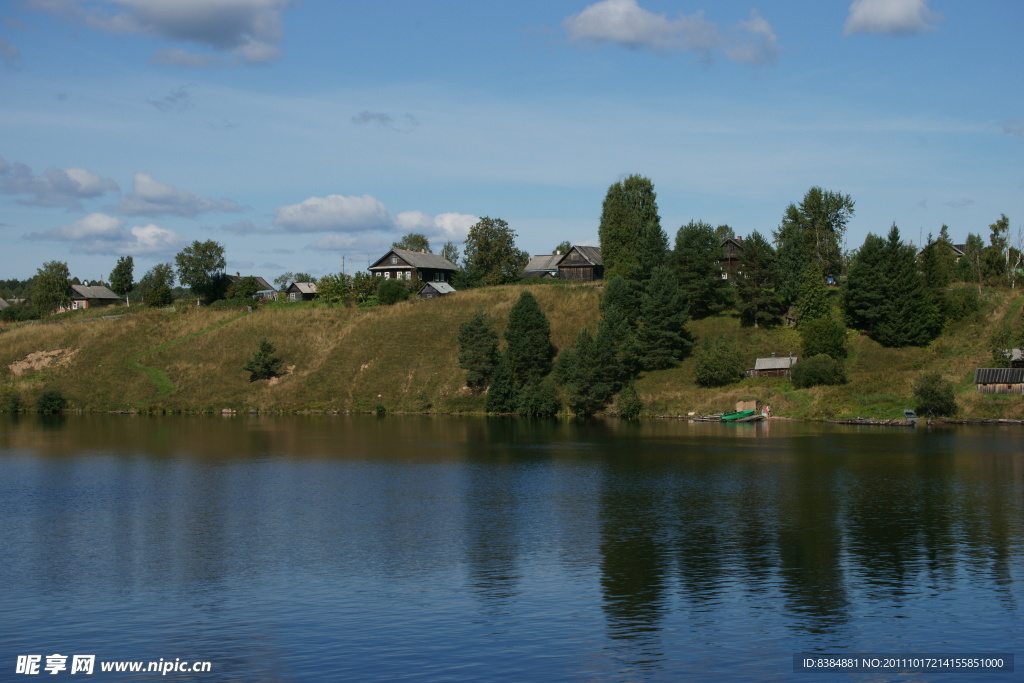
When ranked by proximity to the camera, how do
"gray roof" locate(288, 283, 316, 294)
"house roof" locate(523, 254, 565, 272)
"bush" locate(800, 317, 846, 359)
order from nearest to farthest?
1. "bush" locate(800, 317, 846, 359)
2. "gray roof" locate(288, 283, 316, 294)
3. "house roof" locate(523, 254, 565, 272)

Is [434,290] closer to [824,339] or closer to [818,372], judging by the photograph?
[824,339]

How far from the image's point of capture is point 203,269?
15150 cm

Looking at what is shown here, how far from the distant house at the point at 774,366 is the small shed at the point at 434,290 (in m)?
54.3

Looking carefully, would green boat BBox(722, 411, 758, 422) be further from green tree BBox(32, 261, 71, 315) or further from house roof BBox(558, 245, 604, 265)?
green tree BBox(32, 261, 71, 315)

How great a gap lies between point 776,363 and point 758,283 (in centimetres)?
1435

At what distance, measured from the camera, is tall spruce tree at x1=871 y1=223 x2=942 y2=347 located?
102875mm

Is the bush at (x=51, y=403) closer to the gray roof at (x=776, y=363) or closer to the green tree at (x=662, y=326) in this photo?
the green tree at (x=662, y=326)

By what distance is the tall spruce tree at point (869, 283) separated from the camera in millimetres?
104438

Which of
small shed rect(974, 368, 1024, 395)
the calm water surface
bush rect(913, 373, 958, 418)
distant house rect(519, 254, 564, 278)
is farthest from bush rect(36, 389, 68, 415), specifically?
small shed rect(974, 368, 1024, 395)

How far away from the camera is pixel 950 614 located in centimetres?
2994

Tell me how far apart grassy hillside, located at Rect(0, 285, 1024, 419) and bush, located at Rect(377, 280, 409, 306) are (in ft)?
11.0

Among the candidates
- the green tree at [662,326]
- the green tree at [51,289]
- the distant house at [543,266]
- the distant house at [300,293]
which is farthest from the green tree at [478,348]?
the green tree at [51,289]

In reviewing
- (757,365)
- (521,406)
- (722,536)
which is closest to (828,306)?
(757,365)

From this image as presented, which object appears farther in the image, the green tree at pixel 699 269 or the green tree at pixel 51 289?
the green tree at pixel 51 289
